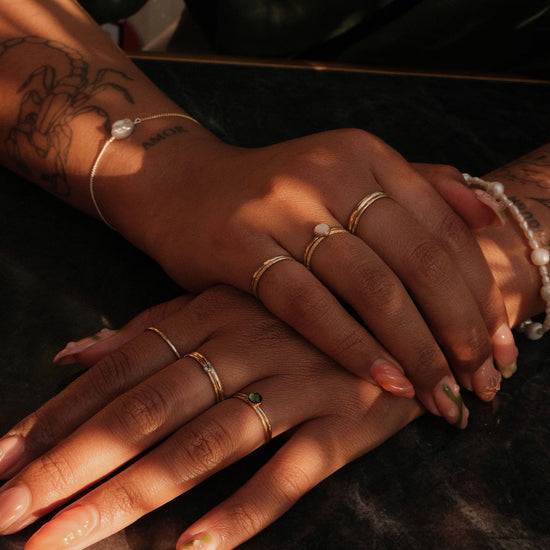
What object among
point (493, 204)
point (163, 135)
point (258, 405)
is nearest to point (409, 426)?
point (258, 405)

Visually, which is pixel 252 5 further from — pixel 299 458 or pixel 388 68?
pixel 299 458

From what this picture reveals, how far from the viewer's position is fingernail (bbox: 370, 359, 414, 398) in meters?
0.70

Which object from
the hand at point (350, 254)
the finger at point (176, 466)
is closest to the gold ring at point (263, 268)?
the hand at point (350, 254)

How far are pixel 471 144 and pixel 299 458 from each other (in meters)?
0.65

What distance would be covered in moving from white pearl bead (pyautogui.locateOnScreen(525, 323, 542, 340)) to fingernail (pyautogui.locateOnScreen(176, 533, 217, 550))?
0.48m

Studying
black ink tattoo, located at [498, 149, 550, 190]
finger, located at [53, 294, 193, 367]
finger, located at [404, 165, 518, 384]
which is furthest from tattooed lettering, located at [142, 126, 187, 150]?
black ink tattoo, located at [498, 149, 550, 190]

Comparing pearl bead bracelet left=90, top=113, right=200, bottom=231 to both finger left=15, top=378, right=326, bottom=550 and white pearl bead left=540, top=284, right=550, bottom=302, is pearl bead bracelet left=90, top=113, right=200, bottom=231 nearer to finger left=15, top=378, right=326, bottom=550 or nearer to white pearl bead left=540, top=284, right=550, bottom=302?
finger left=15, top=378, right=326, bottom=550

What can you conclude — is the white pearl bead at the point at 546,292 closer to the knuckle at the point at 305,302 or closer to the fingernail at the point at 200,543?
the knuckle at the point at 305,302

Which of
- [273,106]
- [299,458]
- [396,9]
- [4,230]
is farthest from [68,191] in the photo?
[396,9]

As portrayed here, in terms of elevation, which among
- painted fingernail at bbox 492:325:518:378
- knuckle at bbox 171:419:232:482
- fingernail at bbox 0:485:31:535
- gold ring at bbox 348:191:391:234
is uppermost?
fingernail at bbox 0:485:31:535

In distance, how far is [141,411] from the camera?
671mm

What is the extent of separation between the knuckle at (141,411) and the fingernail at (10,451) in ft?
0.32

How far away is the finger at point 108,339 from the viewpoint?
74 cm

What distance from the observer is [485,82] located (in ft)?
3.93
